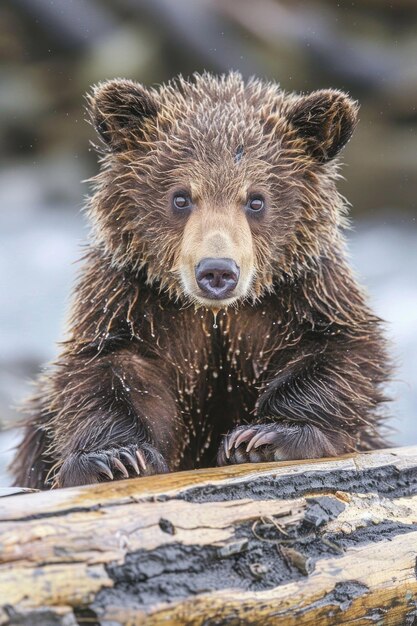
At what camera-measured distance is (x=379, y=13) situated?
1446 centimetres

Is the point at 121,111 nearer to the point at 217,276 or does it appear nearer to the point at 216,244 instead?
the point at 216,244

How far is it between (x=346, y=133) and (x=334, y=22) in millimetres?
9490

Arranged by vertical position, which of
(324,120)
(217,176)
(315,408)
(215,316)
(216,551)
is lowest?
(216,551)

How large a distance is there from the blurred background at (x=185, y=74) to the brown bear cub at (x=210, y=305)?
824 cm

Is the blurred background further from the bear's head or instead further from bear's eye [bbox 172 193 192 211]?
bear's eye [bbox 172 193 192 211]

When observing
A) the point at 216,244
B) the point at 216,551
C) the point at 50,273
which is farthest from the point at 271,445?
the point at 50,273

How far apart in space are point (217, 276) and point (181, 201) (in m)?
0.73

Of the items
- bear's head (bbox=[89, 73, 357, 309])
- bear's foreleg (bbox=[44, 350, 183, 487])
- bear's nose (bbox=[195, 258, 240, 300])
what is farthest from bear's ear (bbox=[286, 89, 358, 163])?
bear's foreleg (bbox=[44, 350, 183, 487])

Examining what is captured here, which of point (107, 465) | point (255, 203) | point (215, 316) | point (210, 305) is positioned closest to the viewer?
point (107, 465)

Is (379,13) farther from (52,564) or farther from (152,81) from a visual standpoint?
(52,564)

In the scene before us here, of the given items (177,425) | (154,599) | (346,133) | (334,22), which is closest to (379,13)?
(334,22)

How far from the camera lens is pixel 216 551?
141 inches

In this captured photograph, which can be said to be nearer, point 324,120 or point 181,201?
point 181,201

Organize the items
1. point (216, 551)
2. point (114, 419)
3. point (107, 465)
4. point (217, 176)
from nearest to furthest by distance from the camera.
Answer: point (216, 551) → point (107, 465) → point (114, 419) → point (217, 176)
